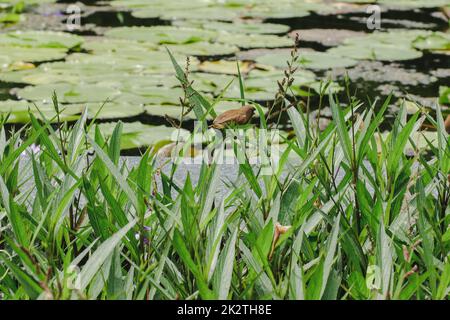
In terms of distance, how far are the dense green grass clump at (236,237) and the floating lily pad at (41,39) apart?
3.09m

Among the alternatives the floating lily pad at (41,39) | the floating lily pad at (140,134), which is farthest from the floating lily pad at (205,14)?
the floating lily pad at (140,134)

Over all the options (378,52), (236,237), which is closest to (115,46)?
(378,52)

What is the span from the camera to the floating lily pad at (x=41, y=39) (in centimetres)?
450

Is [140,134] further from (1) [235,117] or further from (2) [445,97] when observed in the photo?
(1) [235,117]

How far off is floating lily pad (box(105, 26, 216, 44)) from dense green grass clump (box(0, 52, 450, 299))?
3202 mm

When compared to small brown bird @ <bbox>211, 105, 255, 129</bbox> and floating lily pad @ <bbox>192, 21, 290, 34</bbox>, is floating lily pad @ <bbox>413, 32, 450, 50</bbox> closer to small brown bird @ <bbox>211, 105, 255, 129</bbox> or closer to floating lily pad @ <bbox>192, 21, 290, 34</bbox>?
floating lily pad @ <bbox>192, 21, 290, 34</bbox>

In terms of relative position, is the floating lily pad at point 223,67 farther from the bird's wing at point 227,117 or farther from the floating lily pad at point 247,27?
the bird's wing at point 227,117

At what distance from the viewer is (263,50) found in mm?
4535

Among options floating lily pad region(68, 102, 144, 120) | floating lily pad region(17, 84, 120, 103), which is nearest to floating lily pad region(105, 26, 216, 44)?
floating lily pad region(17, 84, 120, 103)

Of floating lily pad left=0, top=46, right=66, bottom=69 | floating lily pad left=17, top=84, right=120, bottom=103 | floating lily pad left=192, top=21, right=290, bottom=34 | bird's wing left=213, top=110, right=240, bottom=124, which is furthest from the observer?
floating lily pad left=192, top=21, right=290, bottom=34

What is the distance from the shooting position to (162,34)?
15.7 feet

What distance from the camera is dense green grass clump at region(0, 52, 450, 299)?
1.10m
